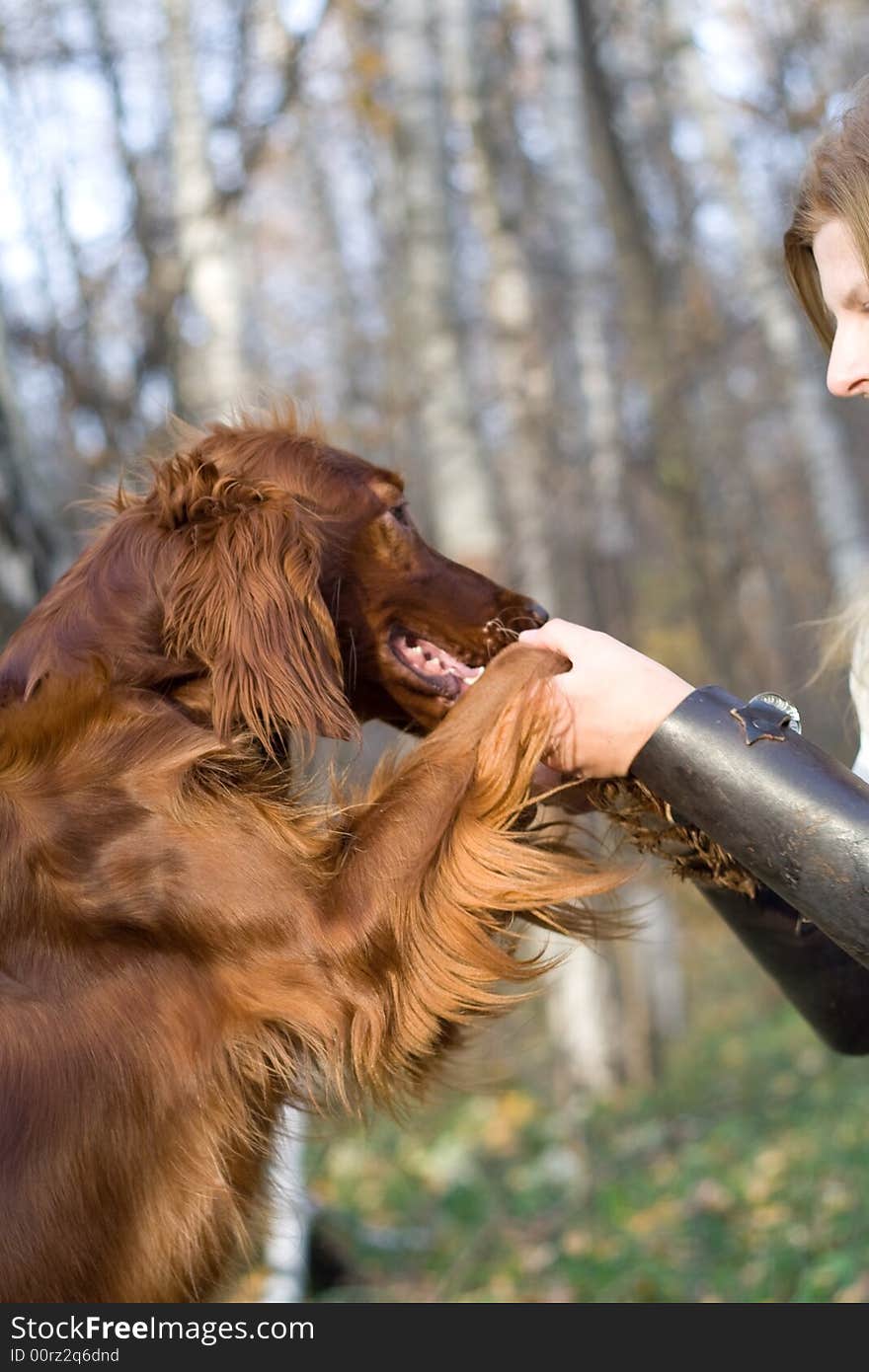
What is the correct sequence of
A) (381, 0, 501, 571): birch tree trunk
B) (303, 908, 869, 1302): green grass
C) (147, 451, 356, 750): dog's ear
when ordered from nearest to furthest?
(147, 451, 356, 750): dog's ear, (303, 908, 869, 1302): green grass, (381, 0, 501, 571): birch tree trunk

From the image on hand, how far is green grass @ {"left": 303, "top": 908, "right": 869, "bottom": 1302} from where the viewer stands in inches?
188

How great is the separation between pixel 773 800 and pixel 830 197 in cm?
101

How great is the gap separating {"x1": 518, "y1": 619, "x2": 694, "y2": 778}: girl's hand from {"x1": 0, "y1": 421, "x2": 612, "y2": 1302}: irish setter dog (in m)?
0.06

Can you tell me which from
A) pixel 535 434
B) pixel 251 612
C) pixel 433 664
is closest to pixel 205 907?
pixel 251 612

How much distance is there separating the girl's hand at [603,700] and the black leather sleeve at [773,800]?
0.03m

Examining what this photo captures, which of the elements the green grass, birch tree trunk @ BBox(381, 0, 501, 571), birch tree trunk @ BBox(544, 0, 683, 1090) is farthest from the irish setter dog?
birch tree trunk @ BBox(544, 0, 683, 1090)

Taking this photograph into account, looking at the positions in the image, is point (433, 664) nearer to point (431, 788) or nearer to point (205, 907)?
point (431, 788)

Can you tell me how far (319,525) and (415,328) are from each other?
4.79 metres

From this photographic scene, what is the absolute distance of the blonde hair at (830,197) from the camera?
2.23 meters

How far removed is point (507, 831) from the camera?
92.4 inches

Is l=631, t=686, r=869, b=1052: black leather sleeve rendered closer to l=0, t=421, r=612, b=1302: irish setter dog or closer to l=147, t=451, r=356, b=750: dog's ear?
Answer: l=0, t=421, r=612, b=1302: irish setter dog

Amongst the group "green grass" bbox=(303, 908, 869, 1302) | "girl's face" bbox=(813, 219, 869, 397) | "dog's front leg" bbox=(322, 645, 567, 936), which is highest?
"girl's face" bbox=(813, 219, 869, 397)

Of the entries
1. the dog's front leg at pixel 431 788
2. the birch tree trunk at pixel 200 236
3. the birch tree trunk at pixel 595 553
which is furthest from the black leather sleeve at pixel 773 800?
the birch tree trunk at pixel 595 553

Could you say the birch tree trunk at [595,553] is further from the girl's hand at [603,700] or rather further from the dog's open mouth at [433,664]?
the girl's hand at [603,700]
